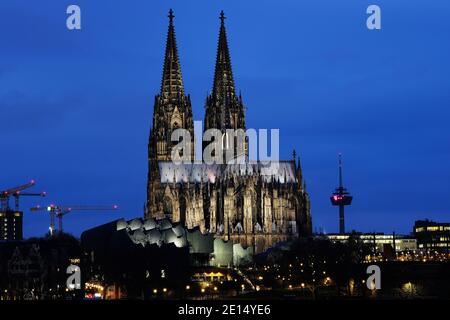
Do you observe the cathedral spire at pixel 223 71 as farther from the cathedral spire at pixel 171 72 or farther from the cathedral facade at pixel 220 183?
the cathedral spire at pixel 171 72

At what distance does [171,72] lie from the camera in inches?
6255

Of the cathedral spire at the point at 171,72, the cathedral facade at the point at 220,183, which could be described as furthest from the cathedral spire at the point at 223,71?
the cathedral spire at the point at 171,72

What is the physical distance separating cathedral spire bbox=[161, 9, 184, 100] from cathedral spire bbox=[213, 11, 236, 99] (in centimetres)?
581

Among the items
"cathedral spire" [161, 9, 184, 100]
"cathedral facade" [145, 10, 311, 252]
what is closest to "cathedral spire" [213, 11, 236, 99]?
"cathedral facade" [145, 10, 311, 252]

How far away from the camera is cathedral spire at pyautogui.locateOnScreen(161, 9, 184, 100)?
520ft

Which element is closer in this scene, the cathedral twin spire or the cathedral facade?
the cathedral facade

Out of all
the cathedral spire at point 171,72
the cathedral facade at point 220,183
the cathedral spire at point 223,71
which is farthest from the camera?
the cathedral spire at point 223,71

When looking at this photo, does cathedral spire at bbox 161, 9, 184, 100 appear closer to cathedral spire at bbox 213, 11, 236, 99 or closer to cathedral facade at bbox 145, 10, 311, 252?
cathedral facade at bbox 145, 10, 311, 252

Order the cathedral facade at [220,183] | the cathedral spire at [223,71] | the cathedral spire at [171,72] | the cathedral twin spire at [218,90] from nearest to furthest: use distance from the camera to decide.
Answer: the cathedral facade at [220,183], the cathedral spire at [171,72], the cathedral twin spire at [218,90], the cathedral spire at [223,71]

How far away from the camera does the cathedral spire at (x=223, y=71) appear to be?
16200cm

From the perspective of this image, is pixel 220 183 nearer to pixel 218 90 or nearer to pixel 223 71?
pixel 218 90

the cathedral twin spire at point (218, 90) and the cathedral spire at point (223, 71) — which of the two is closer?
the cathedral twin spire at point (218, 90)

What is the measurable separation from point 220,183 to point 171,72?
688 inches

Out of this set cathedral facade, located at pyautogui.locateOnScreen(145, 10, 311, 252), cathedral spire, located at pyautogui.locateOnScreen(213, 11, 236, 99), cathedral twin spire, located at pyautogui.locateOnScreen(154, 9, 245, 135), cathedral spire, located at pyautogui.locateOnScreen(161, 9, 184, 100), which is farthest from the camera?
cathedral spire, located at pyautogui.locateOnScreen(213, 11, 236, 99)
